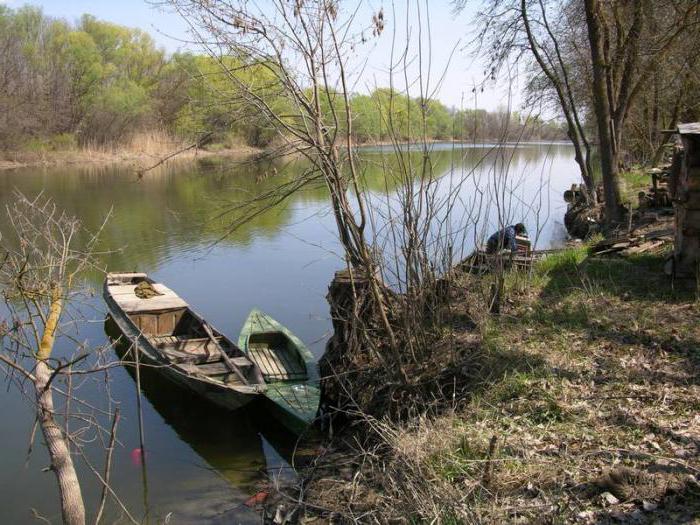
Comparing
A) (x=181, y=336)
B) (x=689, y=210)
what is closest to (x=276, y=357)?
(x=181, y=336)

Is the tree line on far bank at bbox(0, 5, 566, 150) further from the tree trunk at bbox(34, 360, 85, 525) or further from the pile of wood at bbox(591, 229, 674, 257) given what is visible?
the tree trunk at bbox(34, 360, 85, 525)

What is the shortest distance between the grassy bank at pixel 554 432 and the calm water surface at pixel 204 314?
137 cm

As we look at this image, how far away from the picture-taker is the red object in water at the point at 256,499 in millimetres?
6863

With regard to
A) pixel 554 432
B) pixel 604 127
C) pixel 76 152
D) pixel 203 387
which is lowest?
pixel 203 387

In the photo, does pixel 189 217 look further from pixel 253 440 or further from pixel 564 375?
pixel 564 375

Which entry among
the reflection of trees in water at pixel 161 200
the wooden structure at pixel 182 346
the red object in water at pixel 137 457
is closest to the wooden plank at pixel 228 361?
the wooden structure at pixel 182 346

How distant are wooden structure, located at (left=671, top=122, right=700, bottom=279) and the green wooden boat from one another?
4618 millimetres

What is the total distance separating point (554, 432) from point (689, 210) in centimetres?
384

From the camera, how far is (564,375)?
607 centimetres

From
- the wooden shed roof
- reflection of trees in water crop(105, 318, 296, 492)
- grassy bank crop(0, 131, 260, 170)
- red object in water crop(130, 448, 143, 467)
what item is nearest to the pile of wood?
the wooden shed roof

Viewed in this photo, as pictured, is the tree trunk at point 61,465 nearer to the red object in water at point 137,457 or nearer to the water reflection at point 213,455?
the water reflection at point 213,455

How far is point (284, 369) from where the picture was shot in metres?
9.68

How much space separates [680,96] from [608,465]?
1915cm

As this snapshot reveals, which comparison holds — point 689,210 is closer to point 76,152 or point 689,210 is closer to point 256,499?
point 256,499
